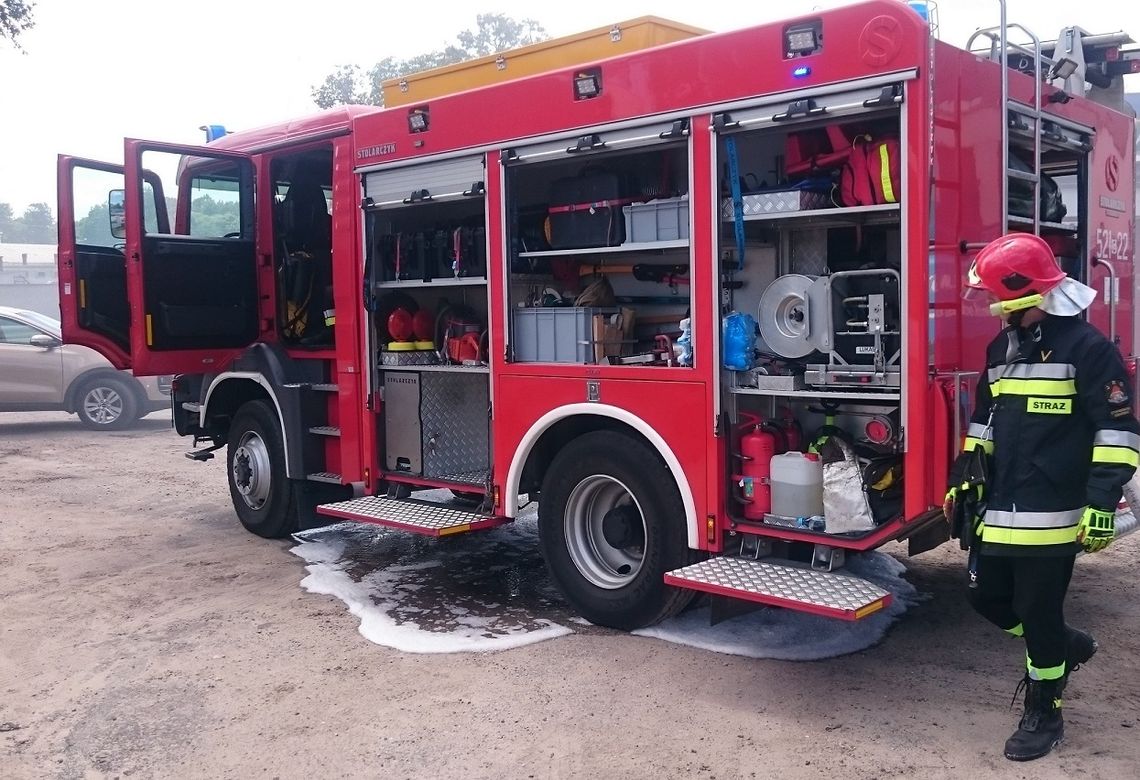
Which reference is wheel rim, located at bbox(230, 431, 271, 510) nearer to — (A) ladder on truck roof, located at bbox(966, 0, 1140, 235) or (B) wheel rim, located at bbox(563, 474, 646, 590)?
(B) wheel rim, located at bbox(563, 474, 646, 590)

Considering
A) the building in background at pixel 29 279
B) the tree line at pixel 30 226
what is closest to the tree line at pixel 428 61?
the building in background at pixel 29 279

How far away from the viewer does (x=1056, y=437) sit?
3779 millimetres

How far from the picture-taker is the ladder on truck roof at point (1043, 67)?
15.3ft

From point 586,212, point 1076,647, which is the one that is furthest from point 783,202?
point 1076,647

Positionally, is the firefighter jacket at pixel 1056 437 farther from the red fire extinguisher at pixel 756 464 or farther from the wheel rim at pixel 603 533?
the wheel rim at pixel 603 533

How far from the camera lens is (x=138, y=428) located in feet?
48.4

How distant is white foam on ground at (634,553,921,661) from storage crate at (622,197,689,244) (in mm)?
1944

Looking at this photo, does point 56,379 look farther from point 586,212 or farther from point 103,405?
point 586,212

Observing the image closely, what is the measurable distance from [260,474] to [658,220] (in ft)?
12.8

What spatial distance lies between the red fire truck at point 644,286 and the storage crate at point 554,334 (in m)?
0.02

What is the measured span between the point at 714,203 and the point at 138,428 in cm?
1196

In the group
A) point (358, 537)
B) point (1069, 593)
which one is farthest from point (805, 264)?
point (358, 537)

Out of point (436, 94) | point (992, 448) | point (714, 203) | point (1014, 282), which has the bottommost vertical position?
point (992, 448)

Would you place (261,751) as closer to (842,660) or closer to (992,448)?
(842,660)
